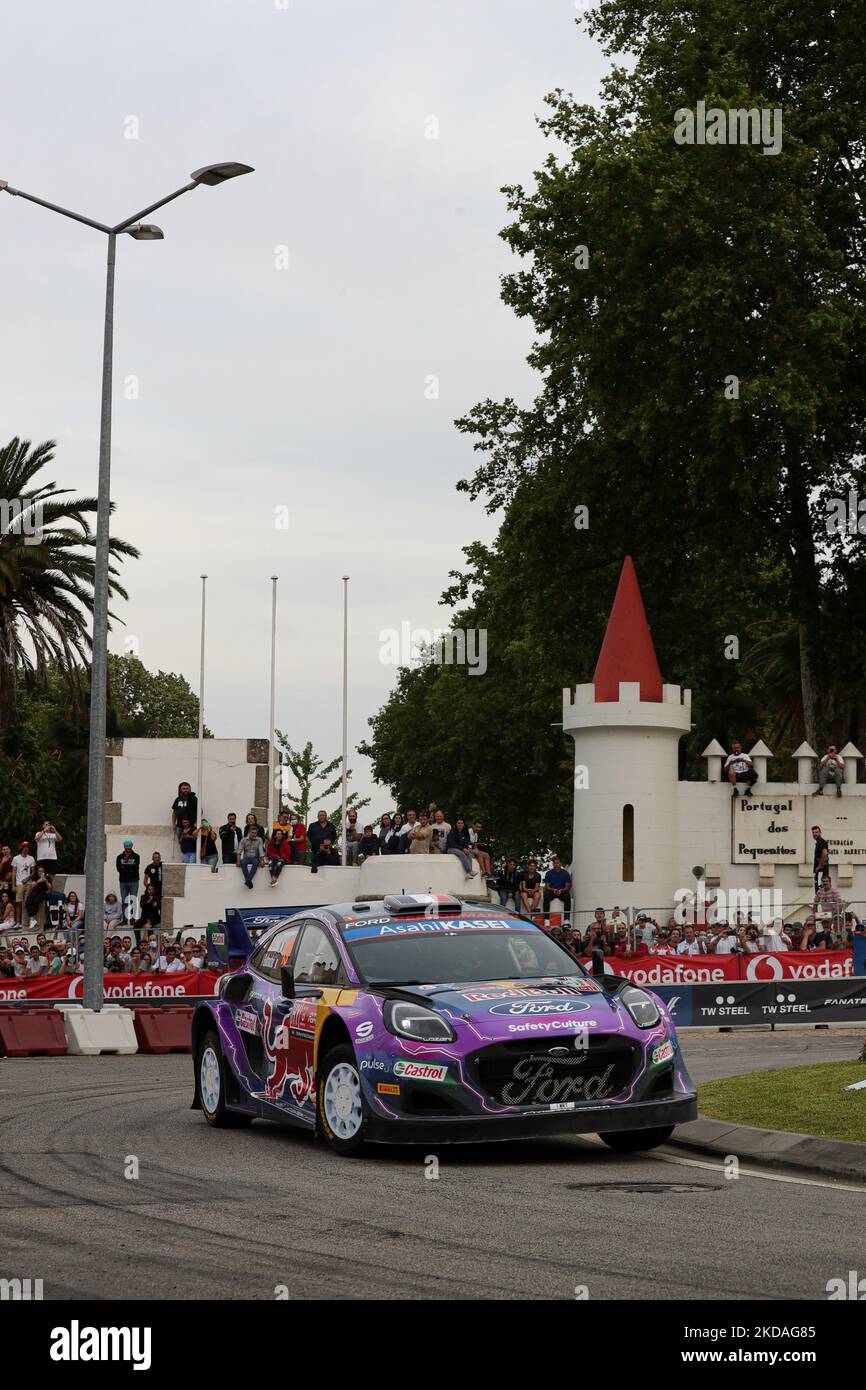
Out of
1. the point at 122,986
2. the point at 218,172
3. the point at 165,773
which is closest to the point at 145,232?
the point at 218,172

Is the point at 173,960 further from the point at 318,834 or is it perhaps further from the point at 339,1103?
the point at 339,1103

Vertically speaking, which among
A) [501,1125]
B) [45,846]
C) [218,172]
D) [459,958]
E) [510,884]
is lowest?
[501,1125]

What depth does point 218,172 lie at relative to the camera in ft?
82.6

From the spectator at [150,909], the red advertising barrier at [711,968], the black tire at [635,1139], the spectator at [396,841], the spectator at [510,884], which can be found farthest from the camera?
the spectator at [396,841]

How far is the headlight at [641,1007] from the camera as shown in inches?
464

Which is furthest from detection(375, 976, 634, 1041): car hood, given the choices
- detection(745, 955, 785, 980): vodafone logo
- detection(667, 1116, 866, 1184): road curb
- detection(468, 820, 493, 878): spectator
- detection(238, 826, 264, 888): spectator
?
detection(238, 826, 264, 888): spectator

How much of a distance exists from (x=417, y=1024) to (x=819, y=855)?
31.4 meters

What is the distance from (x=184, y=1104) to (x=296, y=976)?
12.3 ft

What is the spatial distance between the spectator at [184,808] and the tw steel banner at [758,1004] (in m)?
15.9

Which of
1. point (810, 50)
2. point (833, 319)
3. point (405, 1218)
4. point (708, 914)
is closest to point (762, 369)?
point (833, 319)

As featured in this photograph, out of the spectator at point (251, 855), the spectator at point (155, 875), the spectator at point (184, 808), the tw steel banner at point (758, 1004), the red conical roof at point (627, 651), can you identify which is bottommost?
the tw steel banner at point (758, 1004)

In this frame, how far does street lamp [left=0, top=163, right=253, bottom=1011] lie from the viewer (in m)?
24.4
